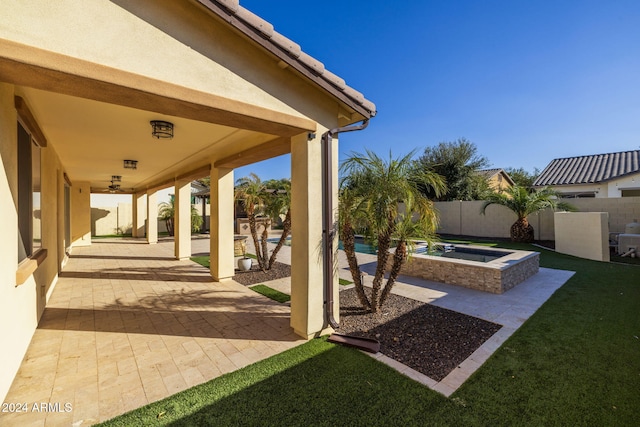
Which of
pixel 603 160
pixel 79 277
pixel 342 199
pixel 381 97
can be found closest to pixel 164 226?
pixel 79 277

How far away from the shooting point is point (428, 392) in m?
3.56

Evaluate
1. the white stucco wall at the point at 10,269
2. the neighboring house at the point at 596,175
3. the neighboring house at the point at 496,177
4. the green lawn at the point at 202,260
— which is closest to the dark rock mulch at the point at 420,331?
the white stucco wall at the point at 10,269

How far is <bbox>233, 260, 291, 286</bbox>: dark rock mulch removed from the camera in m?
9.23

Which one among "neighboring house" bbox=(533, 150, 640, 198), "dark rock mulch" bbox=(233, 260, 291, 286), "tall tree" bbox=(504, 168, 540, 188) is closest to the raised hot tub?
"dark rock mulch" bbox=(233, 260, 291, 286)

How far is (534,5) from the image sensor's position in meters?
8.16

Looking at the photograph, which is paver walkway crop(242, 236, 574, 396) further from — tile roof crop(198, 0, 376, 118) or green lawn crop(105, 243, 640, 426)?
tile roof crop(198, 0, 376, 118)

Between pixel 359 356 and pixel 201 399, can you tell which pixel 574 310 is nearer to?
pixel 359 356

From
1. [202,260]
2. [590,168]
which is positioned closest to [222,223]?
[202,260]

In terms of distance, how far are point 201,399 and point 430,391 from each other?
9.46ft

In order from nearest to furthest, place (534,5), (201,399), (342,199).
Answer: (201,399) → (342,199) → (534,5)

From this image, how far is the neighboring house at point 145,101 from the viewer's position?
2.83 m

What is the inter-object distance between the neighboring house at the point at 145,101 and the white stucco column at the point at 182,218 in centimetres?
490

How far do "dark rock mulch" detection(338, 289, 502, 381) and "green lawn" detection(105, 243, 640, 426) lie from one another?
42 cm

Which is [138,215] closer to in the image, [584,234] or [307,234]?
[307,234]
